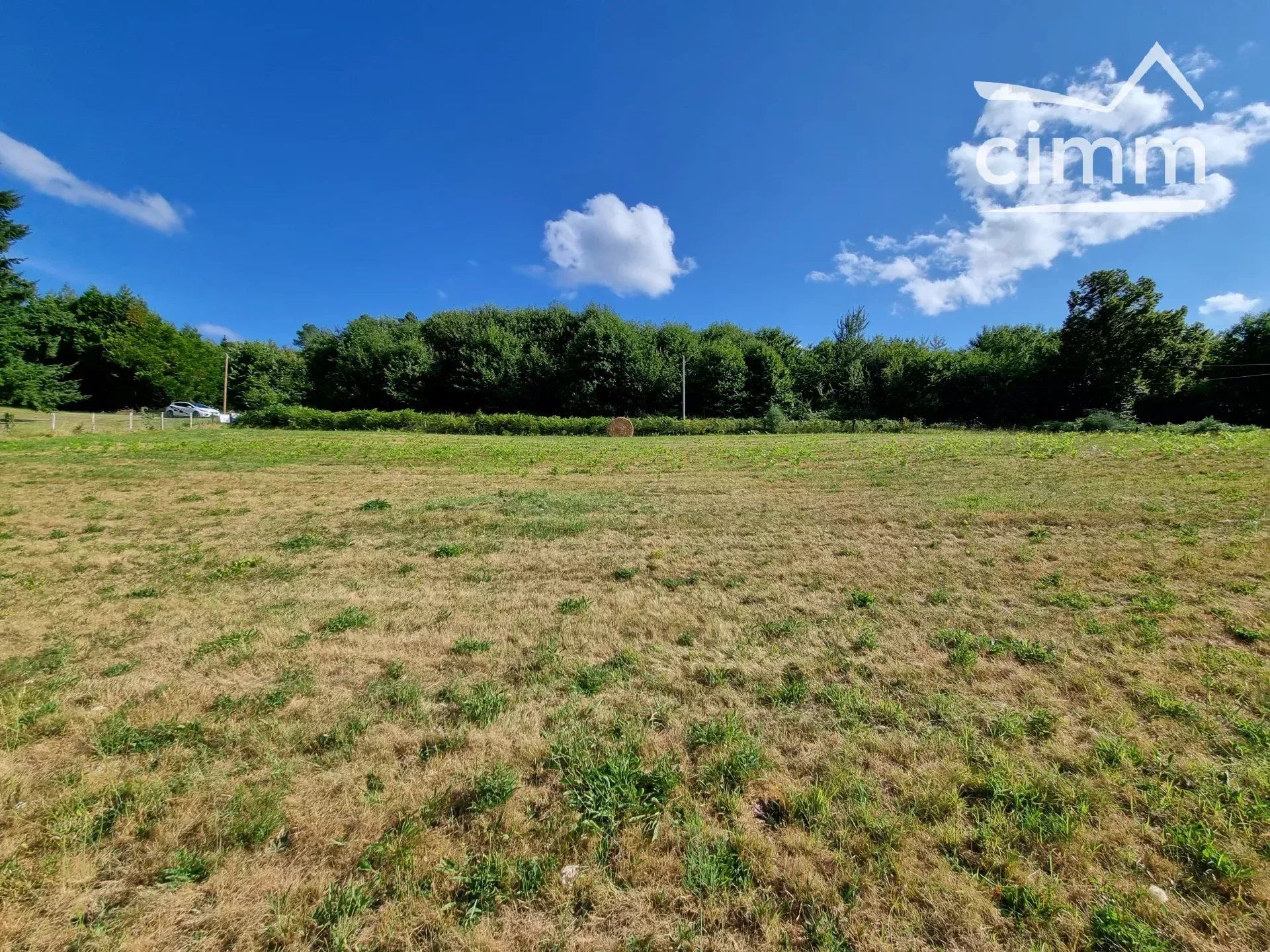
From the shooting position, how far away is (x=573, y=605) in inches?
208

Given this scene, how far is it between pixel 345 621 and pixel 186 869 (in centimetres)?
273

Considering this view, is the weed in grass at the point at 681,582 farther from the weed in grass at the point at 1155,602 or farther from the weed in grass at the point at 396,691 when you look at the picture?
the weed in grass at the point at 1155,602

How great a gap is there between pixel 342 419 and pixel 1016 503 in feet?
132

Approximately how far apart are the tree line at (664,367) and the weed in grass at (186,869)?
45039 millimetres

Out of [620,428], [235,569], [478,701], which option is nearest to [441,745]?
[478,701]

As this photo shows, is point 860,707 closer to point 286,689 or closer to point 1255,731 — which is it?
point 1255,731

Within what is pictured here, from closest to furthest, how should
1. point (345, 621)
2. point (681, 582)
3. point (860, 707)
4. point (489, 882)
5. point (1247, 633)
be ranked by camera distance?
1. point (489, 882)
2. point (860, 707)
3. point (1247, 633)
4. point (345, 621)
5. point (681, 582)

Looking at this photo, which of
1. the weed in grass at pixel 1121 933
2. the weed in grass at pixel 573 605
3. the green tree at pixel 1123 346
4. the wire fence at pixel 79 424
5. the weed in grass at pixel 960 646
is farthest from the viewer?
the green tree at pixel 1123 346

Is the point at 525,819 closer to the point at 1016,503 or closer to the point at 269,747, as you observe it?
the point at 269,747

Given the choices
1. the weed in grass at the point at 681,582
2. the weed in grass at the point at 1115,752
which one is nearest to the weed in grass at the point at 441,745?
the weed in grass at the point at 681,582

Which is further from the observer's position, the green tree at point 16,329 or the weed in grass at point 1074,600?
the green tree at point 16,329

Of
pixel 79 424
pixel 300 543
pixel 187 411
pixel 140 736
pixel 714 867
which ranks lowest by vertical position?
pixel 714 867

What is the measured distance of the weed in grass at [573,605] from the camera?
5180mm

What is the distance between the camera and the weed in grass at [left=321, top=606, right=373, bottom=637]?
15.5 ft
